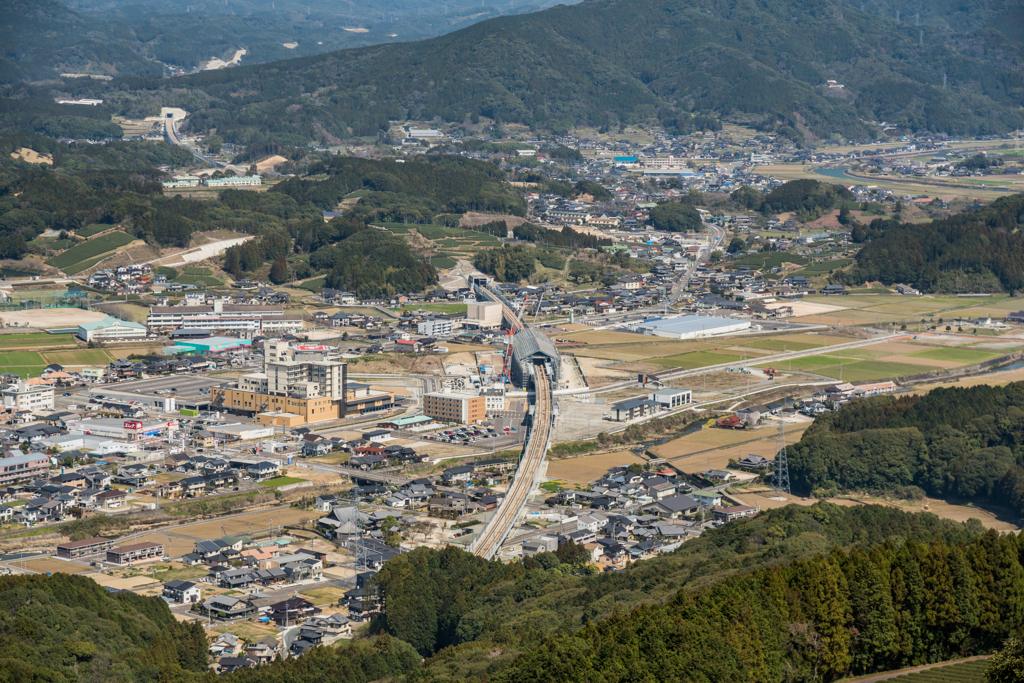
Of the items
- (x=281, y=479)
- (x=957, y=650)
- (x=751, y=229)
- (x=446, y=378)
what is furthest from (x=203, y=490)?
(x=751, y=229)

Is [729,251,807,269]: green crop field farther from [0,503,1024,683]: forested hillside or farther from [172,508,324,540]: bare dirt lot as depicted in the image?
[0,503,1024,683]: forested hillside

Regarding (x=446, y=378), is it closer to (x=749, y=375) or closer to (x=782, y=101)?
(x=749, y=375)

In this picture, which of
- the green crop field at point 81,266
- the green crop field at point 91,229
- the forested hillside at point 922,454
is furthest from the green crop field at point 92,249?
the forested hillside at point 922,454

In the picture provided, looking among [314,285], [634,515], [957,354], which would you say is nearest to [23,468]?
[634,515]

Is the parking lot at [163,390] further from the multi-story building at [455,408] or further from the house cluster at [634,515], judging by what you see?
the house cluster at [634,515]

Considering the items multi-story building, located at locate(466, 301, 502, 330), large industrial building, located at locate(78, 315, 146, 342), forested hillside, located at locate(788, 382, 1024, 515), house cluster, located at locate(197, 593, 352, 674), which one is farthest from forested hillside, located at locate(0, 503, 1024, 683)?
multi-story building, located at locate(466, 301, 502, 330)
